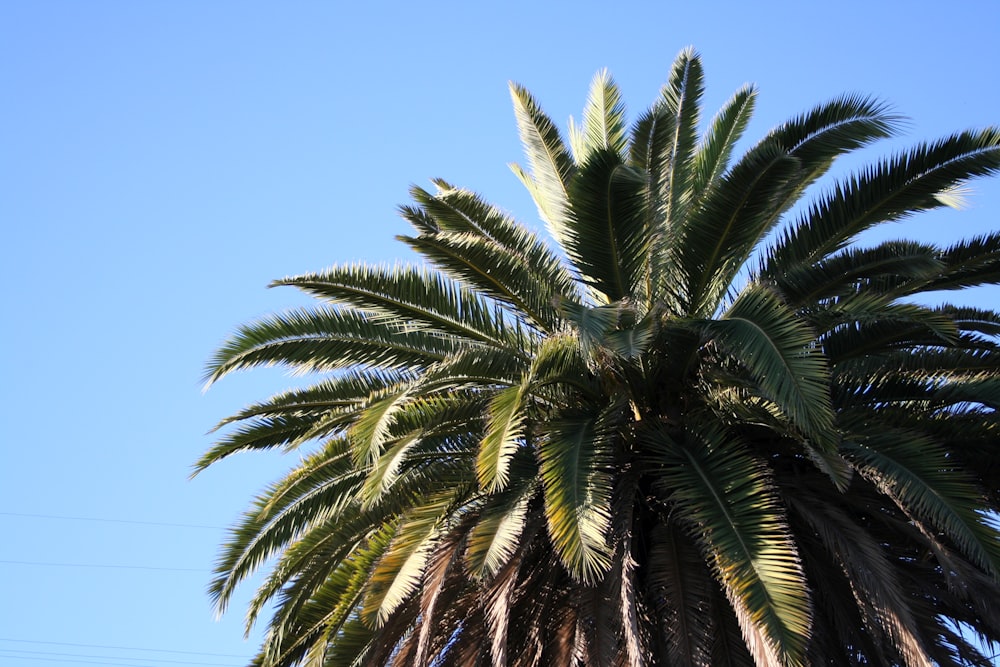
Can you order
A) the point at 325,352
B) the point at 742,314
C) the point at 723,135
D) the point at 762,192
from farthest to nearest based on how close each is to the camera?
1. the point at 723,135
2. the point at 325,352
3. the point at 762,192
4. the point at 742,314

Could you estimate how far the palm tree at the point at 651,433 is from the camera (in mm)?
9609

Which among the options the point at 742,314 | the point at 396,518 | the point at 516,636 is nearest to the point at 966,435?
the point at 742,314

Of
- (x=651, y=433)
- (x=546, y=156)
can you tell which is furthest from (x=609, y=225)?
(x=546, y=156)

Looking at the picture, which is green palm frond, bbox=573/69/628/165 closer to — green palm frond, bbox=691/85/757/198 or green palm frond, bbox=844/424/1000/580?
green palm frond, bbox=691/85/757/198

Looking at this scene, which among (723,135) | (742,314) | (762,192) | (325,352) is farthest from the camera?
(723,135)

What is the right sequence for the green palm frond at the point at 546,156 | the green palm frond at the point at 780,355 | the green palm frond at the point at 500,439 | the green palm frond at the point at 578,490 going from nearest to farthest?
the green palm frond at the point at 780,355, the green palm frond at the point at 578,490, the green palm frond at the point at 500,439, the green palm frond at the point at 546,156

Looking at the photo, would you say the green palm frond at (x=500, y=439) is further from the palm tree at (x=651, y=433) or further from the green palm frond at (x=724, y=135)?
the green palm frond at (x=724, y=135)

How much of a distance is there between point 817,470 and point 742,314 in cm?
191

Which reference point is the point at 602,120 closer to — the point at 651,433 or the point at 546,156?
the point at 546,156

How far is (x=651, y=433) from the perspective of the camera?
10789 mm

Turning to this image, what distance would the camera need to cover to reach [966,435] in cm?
1092

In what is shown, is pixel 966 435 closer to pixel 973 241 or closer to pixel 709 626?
pixel 973 241

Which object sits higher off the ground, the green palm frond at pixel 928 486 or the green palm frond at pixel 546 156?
the green palm frond at pixel 546 156

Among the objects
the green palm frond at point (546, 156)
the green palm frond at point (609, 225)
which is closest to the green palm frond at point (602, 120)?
the green palm frond at point (546, 156)
